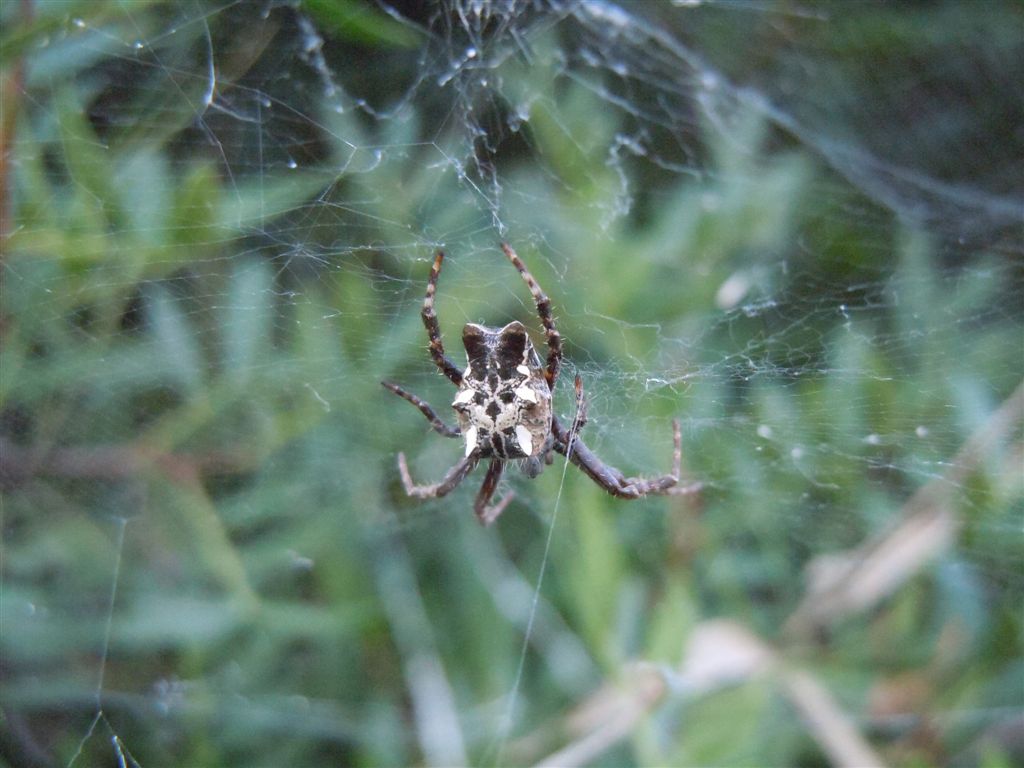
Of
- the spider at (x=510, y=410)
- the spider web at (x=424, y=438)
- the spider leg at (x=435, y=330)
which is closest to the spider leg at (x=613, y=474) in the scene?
the spider at (x=510, y=410)

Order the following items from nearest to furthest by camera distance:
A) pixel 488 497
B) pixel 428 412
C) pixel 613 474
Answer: pixel 428 412
pixel 613 474
pixel 488 497

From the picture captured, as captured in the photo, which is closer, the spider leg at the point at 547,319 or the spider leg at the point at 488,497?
the spider leg at the point at 547,319

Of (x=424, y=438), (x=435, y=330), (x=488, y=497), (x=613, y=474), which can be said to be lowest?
(x=613, y=474)

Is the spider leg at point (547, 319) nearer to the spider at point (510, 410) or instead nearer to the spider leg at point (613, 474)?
the spider at point (510, 410)

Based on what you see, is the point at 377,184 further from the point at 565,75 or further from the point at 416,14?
the point at 565,75

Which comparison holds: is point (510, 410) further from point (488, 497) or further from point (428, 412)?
point (488, 497)

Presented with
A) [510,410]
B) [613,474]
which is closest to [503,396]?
[510,410]

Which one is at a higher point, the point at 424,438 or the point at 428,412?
the point at 424,438
